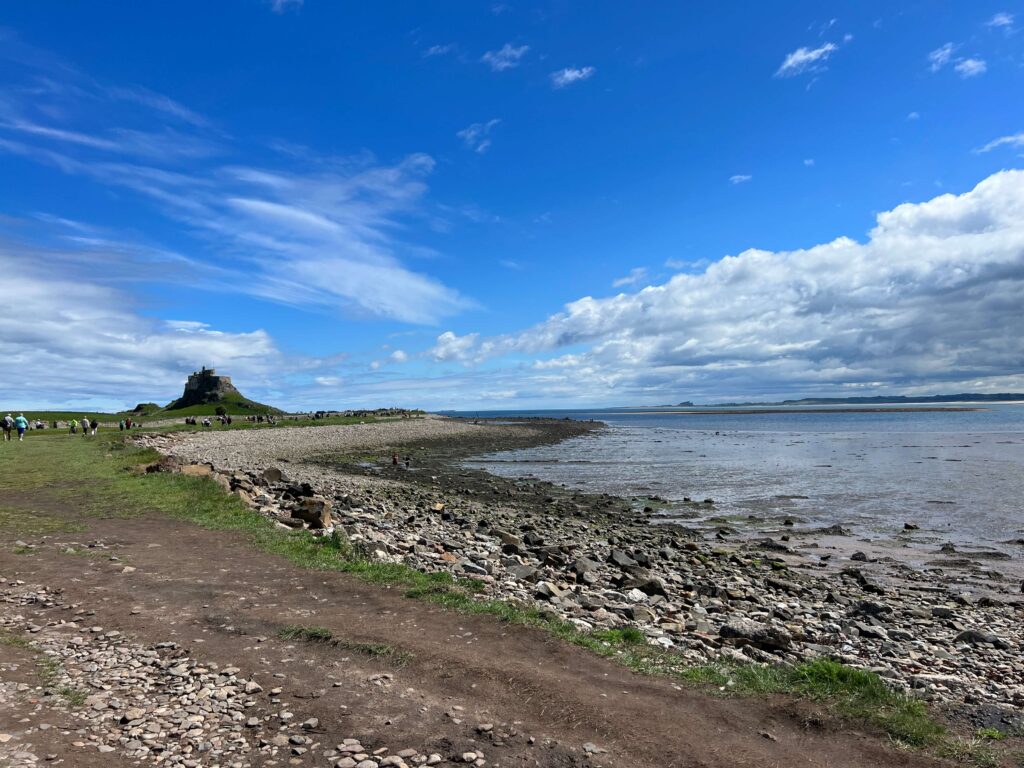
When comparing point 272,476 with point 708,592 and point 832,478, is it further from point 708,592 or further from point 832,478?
point 832,478

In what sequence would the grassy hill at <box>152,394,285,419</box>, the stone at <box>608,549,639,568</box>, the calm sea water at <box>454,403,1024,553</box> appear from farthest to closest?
1. the grassy hill at <box>152,394,285,419</box>
2. the calm sea water at <box>454,403,1024,553</box>
3. the stone at <box>608,549,639,568</box>

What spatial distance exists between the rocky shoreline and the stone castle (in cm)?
14033

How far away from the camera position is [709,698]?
24.2ft

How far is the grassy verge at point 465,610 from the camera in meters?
7.16

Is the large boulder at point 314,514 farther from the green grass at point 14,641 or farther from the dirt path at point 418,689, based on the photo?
the green grass at point 14,641

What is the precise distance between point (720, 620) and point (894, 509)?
876 inches

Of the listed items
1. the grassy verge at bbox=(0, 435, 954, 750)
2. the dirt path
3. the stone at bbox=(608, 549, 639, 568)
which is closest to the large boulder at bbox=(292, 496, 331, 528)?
the grassy verge at bbox=(0, 435, 954, 750)

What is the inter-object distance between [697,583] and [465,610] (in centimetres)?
811

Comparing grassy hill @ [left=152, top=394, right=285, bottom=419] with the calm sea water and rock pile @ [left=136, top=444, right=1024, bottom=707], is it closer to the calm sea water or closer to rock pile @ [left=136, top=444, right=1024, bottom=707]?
the calm sea water

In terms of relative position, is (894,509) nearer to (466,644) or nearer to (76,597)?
(466,644)

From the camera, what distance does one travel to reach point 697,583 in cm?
1581

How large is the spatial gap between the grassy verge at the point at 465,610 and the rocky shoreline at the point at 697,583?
2.15 feet

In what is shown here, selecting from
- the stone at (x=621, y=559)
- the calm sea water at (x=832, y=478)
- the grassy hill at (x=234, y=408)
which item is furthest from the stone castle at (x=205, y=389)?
the stone at (x=621, y=559)

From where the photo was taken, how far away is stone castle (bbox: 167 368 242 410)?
155625 millimetres
